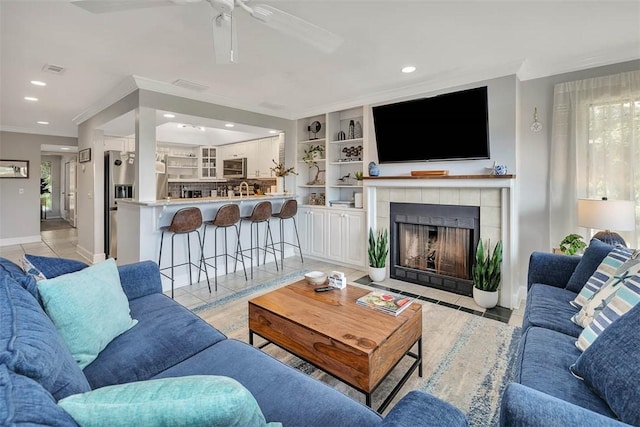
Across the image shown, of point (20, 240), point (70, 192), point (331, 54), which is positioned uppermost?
point (331, 54)

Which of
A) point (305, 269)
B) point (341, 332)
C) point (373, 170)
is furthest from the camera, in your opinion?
point (305, 269)

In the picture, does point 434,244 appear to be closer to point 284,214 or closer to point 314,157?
point 284,214

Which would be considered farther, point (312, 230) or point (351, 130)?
point (312, 230)

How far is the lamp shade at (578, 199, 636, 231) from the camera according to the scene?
247 cm

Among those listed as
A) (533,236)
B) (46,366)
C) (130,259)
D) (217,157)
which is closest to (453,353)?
(533,236)

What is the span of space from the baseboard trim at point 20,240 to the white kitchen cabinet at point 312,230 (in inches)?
239

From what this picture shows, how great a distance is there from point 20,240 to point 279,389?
829 cm

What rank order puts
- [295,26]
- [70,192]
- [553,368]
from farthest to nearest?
[70,192]
[295,26]
[553,368]

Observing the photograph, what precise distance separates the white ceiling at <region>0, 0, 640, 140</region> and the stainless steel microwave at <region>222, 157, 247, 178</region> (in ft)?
9.58

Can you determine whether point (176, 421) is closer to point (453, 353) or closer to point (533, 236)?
point (453, 353)

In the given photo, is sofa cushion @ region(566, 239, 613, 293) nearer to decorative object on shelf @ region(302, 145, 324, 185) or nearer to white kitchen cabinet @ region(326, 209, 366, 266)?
white kitchen cabinet @ region(326, 209, 366, 266)

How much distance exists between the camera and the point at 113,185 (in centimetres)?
516

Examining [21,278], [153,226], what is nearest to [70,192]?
[153,226]

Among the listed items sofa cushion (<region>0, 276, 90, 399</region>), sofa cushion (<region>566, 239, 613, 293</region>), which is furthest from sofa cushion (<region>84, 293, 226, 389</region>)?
sofa cushion (<region>566, 239, 613, 293</region>)
